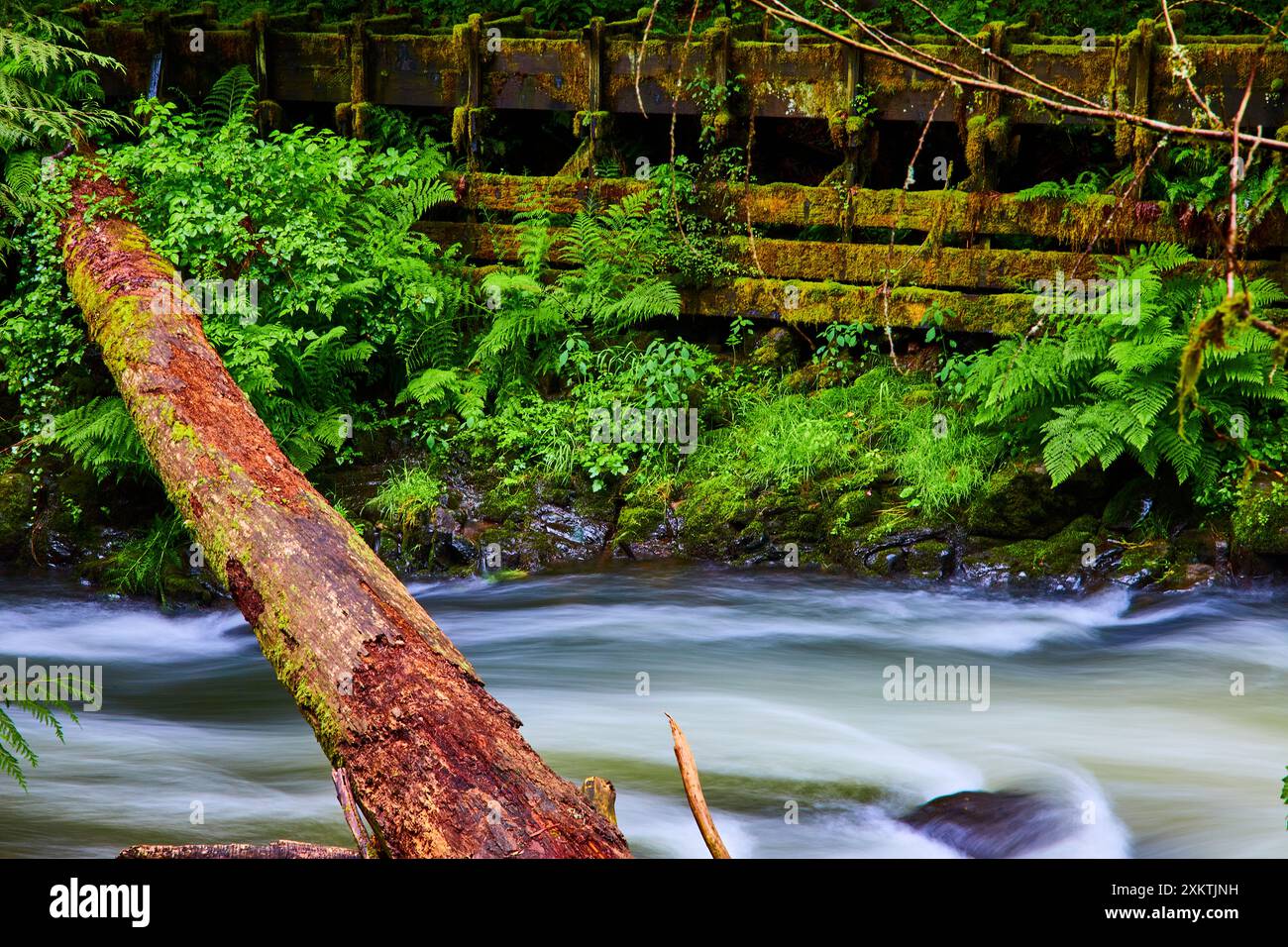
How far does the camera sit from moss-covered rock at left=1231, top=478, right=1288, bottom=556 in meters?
7.67

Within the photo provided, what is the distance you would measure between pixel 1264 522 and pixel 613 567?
4375 mm

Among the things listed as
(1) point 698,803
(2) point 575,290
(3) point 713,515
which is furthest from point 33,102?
(1) point 698,803

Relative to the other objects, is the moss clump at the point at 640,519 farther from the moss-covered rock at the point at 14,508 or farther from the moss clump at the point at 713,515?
the moss-covered rock at the point at 14,508

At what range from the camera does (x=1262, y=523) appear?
7.69m

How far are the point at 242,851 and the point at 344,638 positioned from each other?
4.00 feet

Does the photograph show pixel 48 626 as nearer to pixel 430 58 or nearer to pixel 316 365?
pixel 316 365

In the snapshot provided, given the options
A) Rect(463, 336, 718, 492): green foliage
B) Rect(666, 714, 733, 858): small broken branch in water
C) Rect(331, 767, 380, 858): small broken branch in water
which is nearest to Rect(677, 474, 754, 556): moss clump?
Rect(463, 336, 718, 492): green foliage

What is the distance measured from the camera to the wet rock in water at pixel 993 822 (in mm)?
5203

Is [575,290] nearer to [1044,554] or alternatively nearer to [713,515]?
[713,515]

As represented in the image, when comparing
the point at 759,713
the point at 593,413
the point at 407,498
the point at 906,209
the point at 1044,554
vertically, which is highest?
the point at 906,209

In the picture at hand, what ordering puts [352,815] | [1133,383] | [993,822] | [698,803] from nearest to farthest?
[698,803] < [352,815] < [993,822] < [1133,383]

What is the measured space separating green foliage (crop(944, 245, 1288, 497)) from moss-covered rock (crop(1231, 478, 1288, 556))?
0.26 meters

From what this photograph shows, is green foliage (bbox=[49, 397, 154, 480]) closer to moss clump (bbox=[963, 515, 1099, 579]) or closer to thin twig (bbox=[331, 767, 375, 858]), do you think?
thin twig (bbox=[331, 767, 375, 858])
